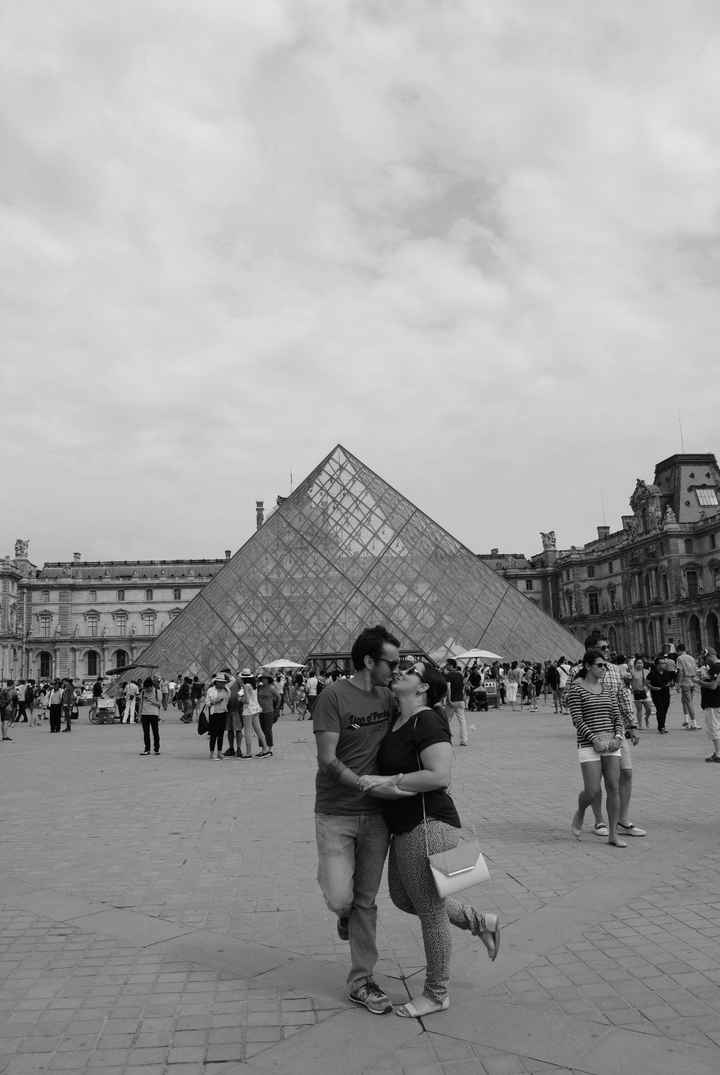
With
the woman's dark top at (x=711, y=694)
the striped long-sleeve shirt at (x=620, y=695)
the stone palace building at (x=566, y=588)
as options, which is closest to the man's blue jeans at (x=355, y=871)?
the striped long-sleeve shirt at (x=620, y=695)

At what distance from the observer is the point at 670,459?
71625mm

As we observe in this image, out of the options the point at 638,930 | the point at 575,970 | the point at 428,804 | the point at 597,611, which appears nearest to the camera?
the point at 428,804

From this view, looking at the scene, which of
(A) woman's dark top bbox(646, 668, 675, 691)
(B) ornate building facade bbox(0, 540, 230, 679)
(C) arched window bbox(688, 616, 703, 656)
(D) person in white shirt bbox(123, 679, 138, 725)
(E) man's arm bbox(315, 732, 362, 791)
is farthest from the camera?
(B) ornate building facade bbox(0, 540, 230, 679)

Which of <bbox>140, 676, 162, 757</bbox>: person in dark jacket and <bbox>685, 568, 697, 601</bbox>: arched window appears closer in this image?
<bbox>140, 676, 162, 757</bbox>: person in dark jacket

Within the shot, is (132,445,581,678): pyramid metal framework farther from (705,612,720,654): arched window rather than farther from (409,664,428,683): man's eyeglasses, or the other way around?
(705,612,720,654): arched window

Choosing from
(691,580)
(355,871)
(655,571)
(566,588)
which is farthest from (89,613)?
(355,871)

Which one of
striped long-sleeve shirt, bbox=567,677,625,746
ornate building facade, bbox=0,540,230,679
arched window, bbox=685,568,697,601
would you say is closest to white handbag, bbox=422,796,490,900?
striped long-sleeve shirt, bbox=567,677,625,746

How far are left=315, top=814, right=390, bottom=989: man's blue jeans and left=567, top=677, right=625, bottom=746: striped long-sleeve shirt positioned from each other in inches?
124

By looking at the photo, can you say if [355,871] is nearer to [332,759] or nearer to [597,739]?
[332,759]

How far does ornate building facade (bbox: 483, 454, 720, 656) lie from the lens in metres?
62.8

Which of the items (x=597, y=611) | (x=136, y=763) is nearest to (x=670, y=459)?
(x=597, y=611)

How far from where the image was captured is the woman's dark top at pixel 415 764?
327 cm

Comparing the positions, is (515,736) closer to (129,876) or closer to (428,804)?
(129,876)

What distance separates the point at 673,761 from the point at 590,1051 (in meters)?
8.82
